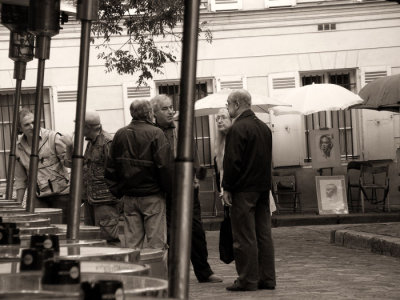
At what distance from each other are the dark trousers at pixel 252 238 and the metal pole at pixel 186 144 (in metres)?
6.81

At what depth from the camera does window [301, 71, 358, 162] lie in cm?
2236

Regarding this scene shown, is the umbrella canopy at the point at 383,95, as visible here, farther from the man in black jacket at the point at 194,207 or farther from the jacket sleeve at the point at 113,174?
the jacket sleeve at the point at 113,174

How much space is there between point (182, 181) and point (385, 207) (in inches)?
778

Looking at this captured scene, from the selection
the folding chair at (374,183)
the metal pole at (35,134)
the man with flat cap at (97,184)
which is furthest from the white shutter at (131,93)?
the metal pole at (35,134)

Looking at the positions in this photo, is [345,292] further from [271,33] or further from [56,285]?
[271,33]

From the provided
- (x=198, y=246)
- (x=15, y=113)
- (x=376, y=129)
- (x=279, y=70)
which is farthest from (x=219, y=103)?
(x=15, y=113)

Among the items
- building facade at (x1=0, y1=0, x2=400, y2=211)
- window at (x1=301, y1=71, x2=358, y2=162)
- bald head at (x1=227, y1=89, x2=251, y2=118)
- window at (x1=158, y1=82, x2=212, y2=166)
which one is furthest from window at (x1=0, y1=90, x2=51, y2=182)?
bald head at (x1=227, y1=89, x2=251, y2=118)

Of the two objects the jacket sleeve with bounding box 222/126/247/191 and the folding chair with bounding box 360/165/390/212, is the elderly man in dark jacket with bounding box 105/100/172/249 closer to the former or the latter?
the jacket sleeve with bounding box 222/126/247/191

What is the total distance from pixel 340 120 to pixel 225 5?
318 centimetres

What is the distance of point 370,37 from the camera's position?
22.3 metres

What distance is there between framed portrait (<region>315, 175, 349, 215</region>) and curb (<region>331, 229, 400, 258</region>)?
527 cm

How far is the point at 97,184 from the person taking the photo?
393 inches

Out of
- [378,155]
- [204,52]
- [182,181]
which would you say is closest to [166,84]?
[204,52]

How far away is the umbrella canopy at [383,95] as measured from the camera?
18.4 metres
